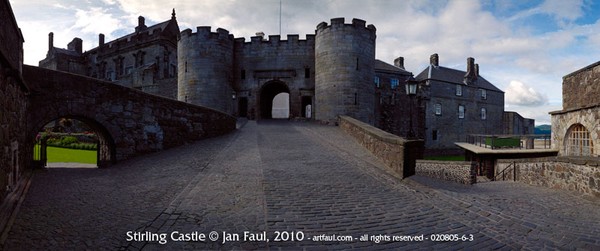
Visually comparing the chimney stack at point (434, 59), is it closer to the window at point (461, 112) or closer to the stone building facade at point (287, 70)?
the window at point (461, 112)

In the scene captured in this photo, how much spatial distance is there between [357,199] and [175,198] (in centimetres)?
343

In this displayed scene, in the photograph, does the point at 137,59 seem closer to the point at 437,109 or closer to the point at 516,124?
the point at 437,109

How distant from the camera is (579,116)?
13047 mm

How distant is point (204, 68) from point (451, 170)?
64.3ft

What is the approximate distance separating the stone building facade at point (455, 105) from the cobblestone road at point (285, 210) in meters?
31.0

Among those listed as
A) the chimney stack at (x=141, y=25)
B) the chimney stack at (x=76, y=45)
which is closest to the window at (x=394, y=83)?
the chimney stack at (x=141, y=25)

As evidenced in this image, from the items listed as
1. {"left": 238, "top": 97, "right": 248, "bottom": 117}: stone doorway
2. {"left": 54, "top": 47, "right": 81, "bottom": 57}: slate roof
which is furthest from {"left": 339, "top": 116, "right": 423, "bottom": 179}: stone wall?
{"left": 54, "top": 47, "right": 81, "bottom": 57}: slate roof

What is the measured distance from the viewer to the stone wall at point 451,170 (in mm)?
17797

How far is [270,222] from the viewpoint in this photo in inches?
169

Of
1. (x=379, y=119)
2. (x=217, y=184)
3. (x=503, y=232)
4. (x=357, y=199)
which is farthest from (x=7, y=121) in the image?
(x=379, y=119)

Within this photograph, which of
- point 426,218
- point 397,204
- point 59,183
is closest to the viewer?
→ point 426,218

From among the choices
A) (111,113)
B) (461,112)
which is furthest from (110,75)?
(461,112)

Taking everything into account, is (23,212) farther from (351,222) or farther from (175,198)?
(351,222)

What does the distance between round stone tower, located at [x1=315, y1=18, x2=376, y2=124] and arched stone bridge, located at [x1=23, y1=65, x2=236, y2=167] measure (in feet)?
34.8
